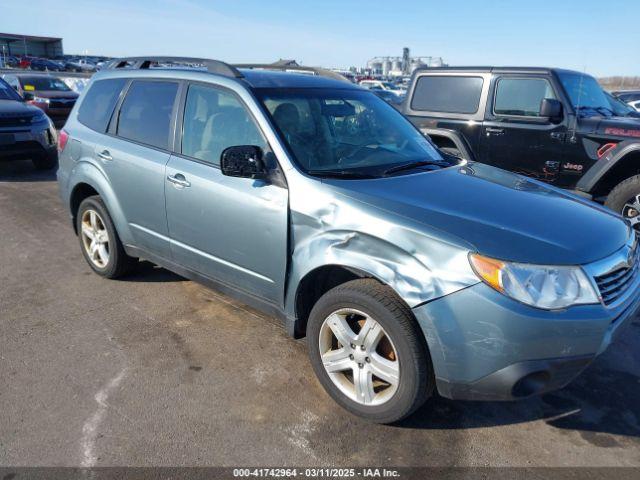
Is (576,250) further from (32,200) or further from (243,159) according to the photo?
(32,200)

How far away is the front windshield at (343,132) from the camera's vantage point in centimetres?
335

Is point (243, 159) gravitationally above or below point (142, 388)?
above

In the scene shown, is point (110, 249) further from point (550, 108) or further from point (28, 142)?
point (28, 142)

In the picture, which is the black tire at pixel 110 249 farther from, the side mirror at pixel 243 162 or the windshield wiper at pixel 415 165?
the windshield wiper at pixel 415 165

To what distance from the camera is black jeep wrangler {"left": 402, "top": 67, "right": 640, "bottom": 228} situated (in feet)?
19.5

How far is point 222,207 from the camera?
11.3 feet

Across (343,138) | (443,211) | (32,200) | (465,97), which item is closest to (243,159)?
(343,138)

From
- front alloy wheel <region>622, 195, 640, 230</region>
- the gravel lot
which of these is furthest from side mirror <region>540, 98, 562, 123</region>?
the gravel lot

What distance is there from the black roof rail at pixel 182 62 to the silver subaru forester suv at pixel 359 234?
0.9 inches

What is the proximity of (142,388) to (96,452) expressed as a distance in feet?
1.87

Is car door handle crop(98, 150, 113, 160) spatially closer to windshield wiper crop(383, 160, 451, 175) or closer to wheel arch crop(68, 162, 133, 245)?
wheel arch crop(68, 162, 133, 245)

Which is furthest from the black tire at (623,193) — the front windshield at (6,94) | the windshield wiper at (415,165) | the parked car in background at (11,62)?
the parked car in background at (11,62)

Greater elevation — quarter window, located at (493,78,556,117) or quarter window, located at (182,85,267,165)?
quarter window, located at (493,78,556,117)

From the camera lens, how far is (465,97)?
7.11 metres
